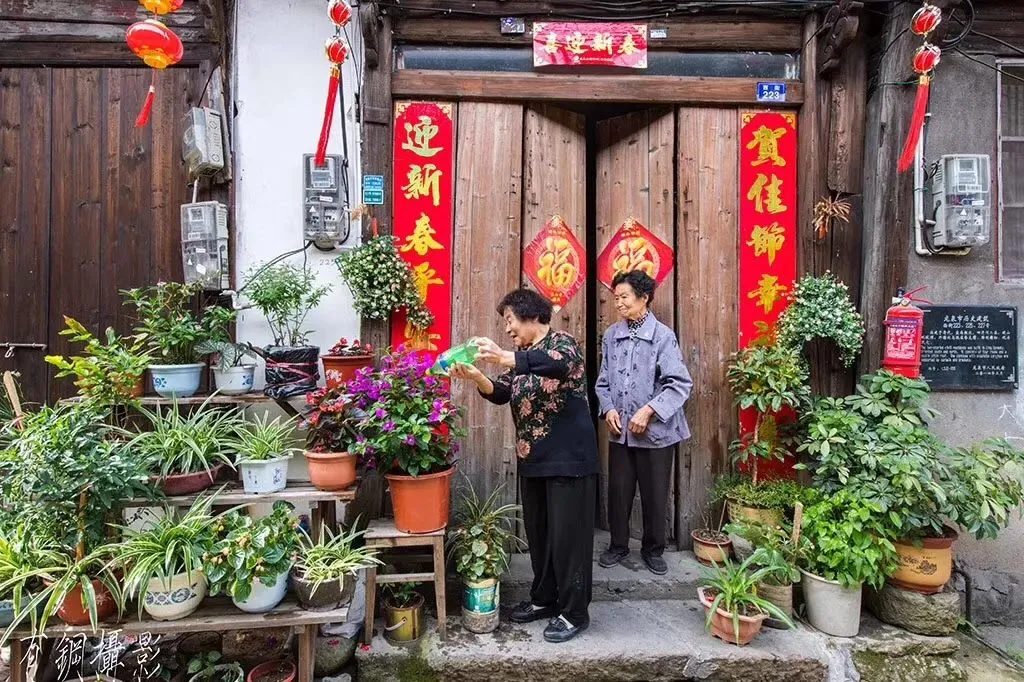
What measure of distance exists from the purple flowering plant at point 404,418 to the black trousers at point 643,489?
4.32ft

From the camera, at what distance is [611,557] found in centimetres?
382

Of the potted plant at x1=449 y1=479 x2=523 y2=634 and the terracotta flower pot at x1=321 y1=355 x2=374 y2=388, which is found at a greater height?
the terracotta flower pot at x1=321 y1=355 x2=374 y2=388

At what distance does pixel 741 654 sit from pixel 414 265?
3.24 meters

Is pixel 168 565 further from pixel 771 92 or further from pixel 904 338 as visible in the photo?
pixel 771 92

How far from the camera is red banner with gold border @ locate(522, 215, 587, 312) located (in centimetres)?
420

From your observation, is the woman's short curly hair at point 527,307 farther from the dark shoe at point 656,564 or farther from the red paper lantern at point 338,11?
the red paper lantern at point 338,11

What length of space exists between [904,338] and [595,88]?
9.25ft

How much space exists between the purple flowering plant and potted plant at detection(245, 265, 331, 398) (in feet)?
1.68

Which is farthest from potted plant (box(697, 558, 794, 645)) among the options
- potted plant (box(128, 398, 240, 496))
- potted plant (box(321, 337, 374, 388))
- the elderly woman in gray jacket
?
potted plant (box(128, 398, 240, 496))

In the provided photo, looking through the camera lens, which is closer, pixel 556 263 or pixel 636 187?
pixel 556 263

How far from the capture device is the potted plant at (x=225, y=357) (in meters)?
3.35

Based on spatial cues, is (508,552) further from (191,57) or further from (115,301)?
(191,57)

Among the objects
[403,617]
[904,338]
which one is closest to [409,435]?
[403,617]

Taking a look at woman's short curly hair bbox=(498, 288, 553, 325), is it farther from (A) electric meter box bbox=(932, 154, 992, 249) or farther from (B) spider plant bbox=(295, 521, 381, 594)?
(A) electric meter box bbox=(932, 154, 992, 249)
